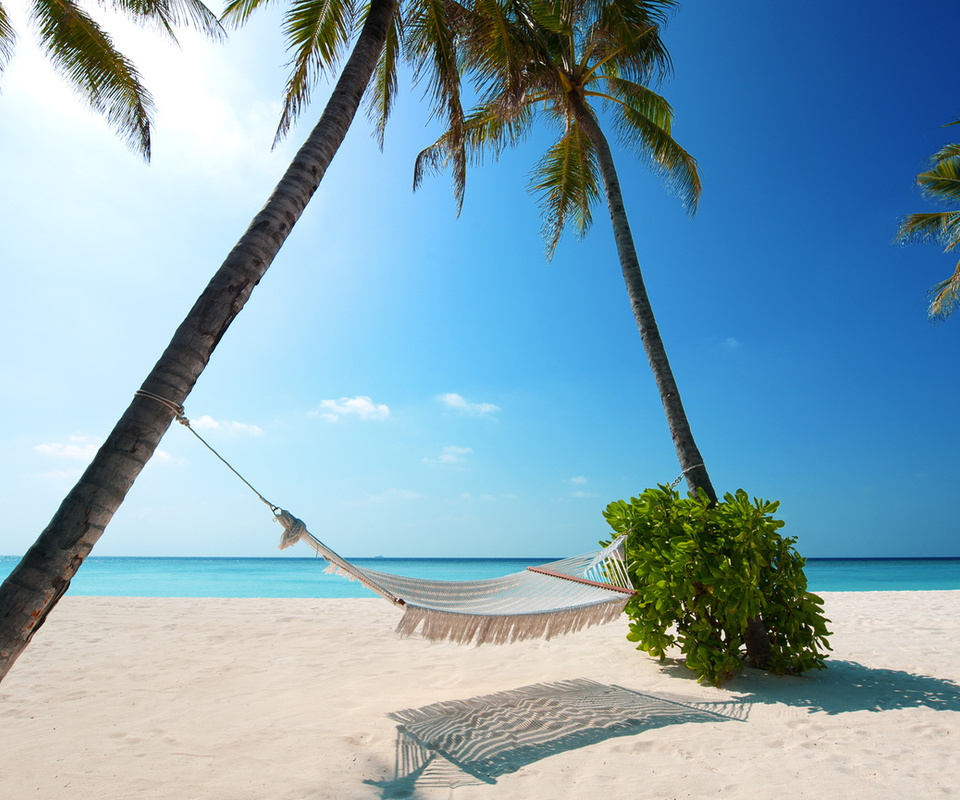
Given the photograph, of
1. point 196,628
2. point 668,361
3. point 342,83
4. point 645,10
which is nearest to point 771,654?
point 668,361

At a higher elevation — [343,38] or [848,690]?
[343,38]

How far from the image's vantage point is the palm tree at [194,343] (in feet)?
4.41

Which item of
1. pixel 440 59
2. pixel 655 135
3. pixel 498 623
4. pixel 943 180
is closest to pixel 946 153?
pixel 943 180

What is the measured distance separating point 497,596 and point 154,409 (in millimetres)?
2025

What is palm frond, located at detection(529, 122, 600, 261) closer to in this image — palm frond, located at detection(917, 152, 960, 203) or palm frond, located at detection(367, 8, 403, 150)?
palm frond, located at detection(367, 8, 403, 150)

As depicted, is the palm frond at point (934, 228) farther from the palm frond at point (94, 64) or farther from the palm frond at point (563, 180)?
the palm frond at point (94, 64)

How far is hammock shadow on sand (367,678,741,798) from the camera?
1.87 meters

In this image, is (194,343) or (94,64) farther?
(94,64)

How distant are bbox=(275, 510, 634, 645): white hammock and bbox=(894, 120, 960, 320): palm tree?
29.7 feet

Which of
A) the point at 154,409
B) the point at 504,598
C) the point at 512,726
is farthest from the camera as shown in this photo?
the point at 504,598

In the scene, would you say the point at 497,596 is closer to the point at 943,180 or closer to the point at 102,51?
the point at 102,51

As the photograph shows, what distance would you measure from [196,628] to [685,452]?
4.00m

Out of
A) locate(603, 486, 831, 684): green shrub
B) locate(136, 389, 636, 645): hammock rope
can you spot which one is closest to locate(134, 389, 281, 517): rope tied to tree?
locate(136, 389, 636, 645): hammock rope

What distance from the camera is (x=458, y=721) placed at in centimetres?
235
